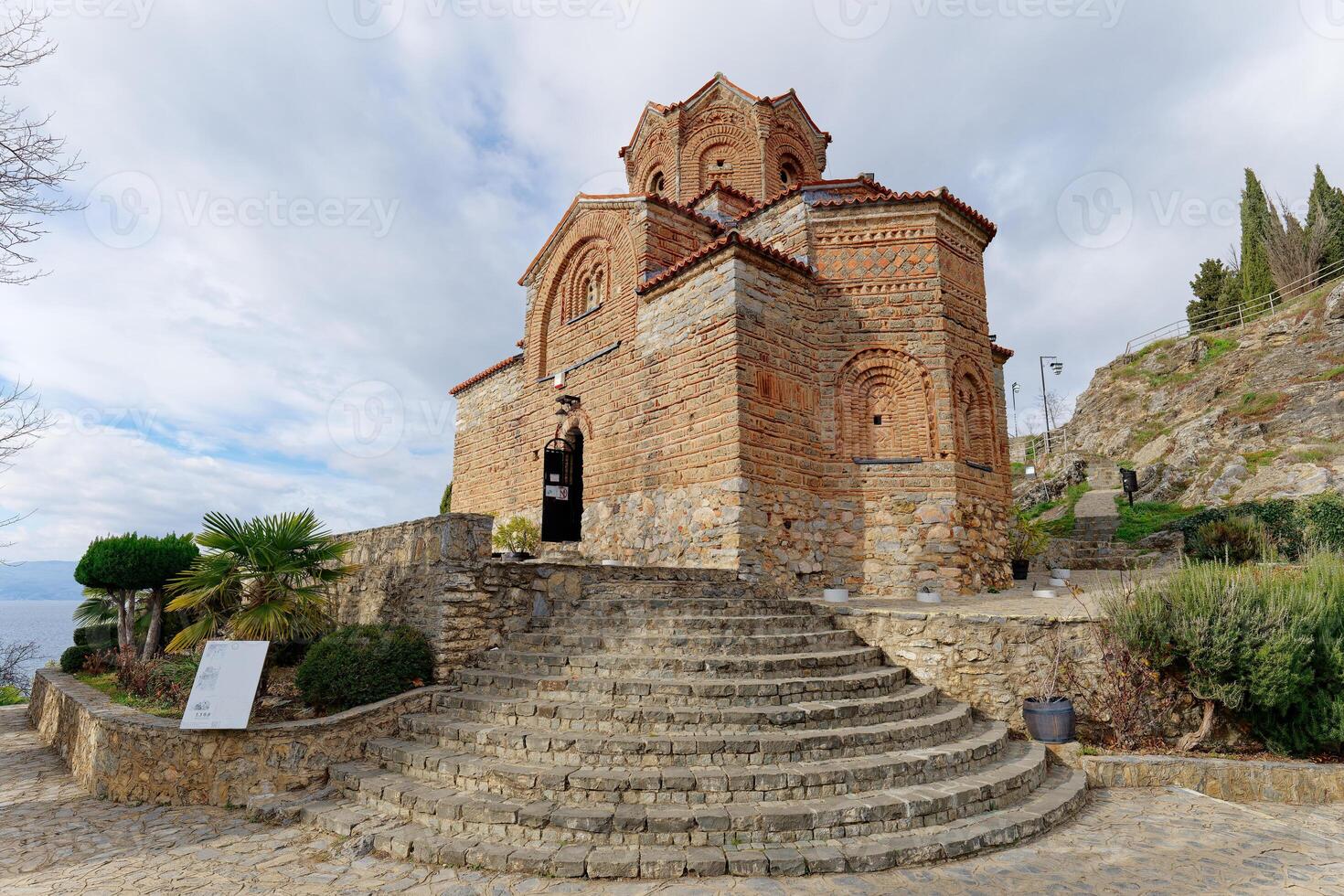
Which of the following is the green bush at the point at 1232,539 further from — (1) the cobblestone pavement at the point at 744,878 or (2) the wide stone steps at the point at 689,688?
(2) the wide stone steps at the point at 689,688

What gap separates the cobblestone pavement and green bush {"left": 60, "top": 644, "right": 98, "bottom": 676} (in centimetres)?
585

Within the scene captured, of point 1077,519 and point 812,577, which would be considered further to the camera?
point 1077,519

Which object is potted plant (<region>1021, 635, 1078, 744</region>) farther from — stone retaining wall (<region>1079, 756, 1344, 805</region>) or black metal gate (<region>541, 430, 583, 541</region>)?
Result: black metal gate (<region>541, 430, 583, 541</region>)

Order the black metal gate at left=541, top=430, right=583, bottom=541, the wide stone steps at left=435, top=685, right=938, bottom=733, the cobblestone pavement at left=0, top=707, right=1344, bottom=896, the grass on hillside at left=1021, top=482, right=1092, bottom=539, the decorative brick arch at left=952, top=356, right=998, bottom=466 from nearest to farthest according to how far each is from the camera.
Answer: the cobblestone pavement at left=0, top=707, right=1344, bottom=896 < the wide stone steps at left=435, top=685, right=938, bottom=733 < the decorative brick arch at left=952, top=356, right=998, bottom=466 < the black metal gate at left=541, top=430, right=583, bottom=541 < the grass on hillside at left=1021, top=482, right=1092, bottom=539

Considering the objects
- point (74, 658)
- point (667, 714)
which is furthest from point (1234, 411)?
point (74, 658)

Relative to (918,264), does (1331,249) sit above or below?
above

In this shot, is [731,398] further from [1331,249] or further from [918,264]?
[1331,249]

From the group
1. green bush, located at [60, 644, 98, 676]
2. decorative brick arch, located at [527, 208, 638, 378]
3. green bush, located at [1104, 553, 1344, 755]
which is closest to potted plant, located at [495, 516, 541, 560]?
decorative brick arch, located at [527, 208, 638, 378]

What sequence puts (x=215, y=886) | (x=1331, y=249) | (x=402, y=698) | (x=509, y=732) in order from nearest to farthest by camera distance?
(x=215, y=886) → (x=509, y=732) → (x=402, y=698) → (x=1331, y=249)

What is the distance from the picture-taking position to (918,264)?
1066 centimetres

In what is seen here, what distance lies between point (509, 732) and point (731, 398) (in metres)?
5.78

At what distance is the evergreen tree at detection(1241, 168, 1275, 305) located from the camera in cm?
2717

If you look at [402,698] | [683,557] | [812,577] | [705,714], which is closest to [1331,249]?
[812,577]

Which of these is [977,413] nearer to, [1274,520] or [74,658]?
[1274,520]
